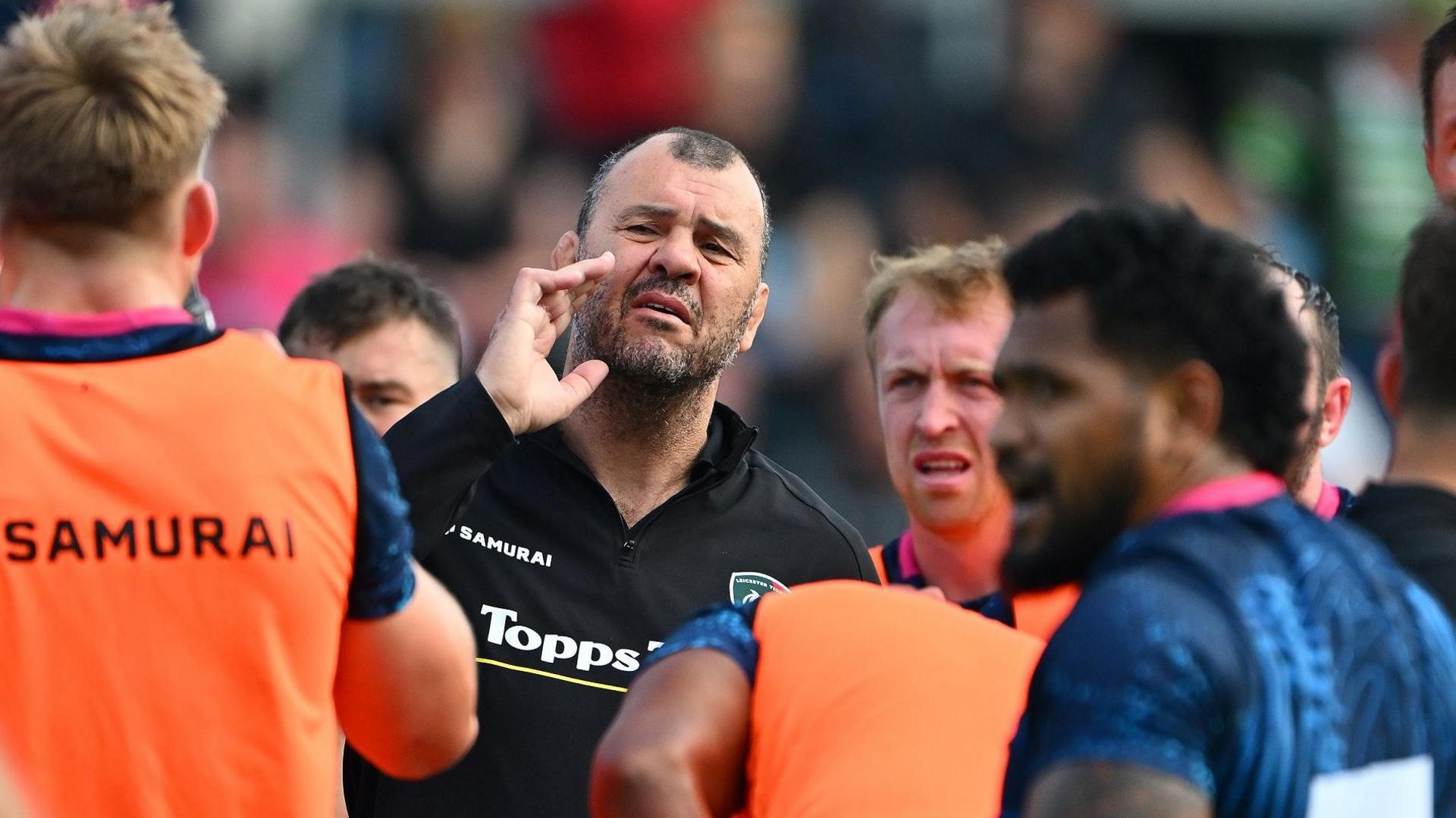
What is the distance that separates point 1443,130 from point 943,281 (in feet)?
4.04

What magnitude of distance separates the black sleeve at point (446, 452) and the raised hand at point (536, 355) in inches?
1.6

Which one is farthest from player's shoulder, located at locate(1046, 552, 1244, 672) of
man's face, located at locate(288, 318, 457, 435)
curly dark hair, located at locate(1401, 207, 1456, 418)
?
man's face, located at locate(288, 318, 457, 435)

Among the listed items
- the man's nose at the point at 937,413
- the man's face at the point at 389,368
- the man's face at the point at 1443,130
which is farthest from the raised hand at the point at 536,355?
the man's face at the point at 1443,130

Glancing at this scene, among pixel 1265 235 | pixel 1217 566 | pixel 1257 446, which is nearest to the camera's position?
pixel 1217 566

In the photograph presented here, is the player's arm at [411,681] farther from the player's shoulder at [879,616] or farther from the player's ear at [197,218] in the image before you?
the player's ear at [197,218]

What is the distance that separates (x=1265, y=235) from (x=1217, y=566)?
9607 mm

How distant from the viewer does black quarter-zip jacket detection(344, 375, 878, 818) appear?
12.7 feet

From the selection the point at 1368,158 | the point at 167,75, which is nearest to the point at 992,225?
the point at 1368,158

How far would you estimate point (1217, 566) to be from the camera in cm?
245

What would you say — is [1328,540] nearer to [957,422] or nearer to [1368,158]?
[957,422]

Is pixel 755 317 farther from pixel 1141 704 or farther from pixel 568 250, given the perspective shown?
pixel 1141 704

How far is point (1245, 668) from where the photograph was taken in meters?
2.38

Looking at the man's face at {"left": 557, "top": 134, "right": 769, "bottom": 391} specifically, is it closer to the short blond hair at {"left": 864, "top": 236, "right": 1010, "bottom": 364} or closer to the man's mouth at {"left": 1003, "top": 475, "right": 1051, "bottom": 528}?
the short blond hair at {"left": 864, "top": 236, "right": 1010, "bottom": 364}

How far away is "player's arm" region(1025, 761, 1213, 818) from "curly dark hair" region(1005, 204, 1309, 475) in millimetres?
511
